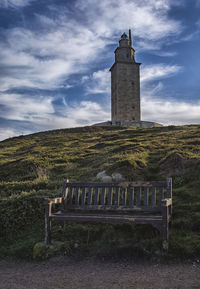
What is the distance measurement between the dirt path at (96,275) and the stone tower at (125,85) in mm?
48796

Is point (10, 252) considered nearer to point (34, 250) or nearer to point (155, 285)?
point (34, 250)

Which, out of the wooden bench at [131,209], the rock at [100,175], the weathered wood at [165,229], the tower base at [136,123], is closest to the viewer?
the weathered wood at [165,229]

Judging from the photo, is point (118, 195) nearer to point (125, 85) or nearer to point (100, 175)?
point (100, 175)

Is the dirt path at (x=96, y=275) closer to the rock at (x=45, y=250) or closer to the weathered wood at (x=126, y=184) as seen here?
the rock at (x=45, y=250)

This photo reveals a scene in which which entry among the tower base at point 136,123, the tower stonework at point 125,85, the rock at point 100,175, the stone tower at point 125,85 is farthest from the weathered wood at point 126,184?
the stone tower at point 125,85

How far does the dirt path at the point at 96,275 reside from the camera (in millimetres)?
3928

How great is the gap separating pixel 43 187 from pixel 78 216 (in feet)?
12.8

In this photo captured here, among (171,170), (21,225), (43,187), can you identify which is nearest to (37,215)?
(21,225)

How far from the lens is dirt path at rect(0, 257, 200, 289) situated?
3.93m

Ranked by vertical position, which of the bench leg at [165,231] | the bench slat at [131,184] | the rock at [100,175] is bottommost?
the bench leg at [165,231]

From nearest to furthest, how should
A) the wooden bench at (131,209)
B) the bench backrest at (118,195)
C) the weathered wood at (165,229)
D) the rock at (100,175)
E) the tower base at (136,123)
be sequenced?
the weathered wood at (165,229) → the wooden bench at (131,209) → the bench backrest at (118,195) → the rock at (100,175) → the tower base at (136,123)

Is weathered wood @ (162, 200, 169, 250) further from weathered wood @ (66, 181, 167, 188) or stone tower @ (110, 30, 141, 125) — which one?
stone tower @ (110, 30, 141, 125)

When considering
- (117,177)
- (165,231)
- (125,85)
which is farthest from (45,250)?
(125,85)

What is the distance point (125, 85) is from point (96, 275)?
53.0 meters
